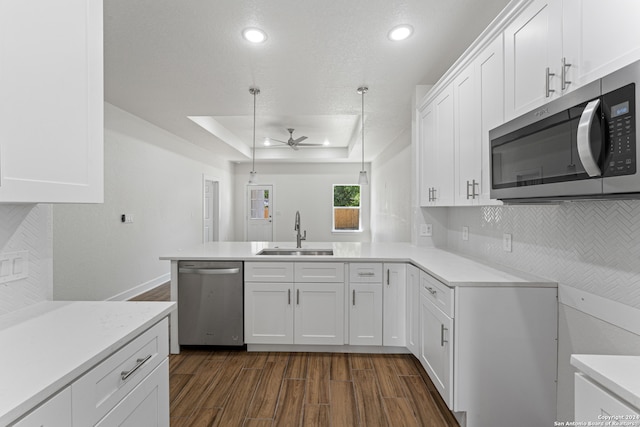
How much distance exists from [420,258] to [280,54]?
202cm

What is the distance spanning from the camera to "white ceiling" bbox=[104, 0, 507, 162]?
1.97 m

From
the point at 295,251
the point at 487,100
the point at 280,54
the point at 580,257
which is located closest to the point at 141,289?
the point at 295,251

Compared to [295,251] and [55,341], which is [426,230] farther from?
[55,341]

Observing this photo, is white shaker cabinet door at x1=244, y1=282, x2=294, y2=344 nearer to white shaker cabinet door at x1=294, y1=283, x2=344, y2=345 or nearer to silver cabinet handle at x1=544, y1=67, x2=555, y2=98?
white shaker cabinet door at x1=294, y1=283, x2=344, y2=345

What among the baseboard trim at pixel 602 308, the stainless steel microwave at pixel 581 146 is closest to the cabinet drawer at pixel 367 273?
the baseboard trim at pixel 602 308

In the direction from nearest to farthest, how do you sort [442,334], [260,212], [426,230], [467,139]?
[442,334]
[467,139]
[426,230]
[260,212]

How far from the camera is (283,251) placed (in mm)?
3148

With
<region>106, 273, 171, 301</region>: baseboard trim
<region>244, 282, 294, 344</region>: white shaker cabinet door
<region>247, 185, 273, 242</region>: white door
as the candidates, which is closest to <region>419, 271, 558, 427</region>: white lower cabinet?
<region>244, 282, 294, 344</region>: white shaker cabinet door

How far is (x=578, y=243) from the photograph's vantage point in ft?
5.04

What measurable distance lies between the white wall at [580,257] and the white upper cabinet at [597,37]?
1.94 ft

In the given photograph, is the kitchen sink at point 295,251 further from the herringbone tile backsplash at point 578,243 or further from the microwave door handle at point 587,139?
the microwave door handle at point 587,139

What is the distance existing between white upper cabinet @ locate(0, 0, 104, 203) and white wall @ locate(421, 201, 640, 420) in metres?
2.13

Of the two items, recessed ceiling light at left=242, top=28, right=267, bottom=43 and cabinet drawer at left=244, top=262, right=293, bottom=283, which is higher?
recessed ceiling light at left=242, top=28, right=267, bottom=43

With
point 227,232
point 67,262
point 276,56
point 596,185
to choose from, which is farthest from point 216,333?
point 227,232
